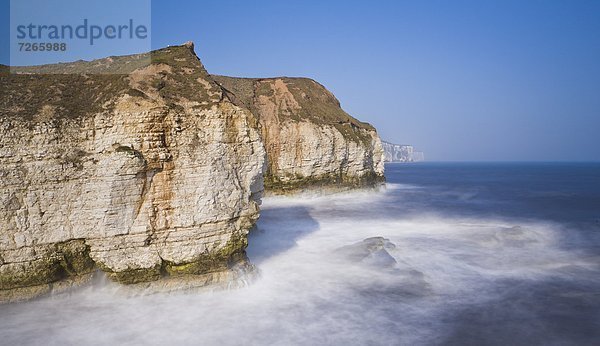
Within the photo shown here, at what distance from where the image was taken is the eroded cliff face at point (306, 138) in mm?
37906

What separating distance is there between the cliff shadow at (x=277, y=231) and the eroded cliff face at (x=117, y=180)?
4607mm

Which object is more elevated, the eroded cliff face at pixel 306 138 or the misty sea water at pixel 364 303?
the eroded cliff face at pixel 306 138

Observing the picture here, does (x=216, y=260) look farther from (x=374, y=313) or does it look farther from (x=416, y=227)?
(x=416, y=227)

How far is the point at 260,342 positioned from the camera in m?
9.50

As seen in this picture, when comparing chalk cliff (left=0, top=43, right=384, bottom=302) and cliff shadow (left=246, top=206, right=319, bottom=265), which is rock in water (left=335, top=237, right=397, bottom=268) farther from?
chalk cliff (left=0, top=43, right=384, bottom=302)

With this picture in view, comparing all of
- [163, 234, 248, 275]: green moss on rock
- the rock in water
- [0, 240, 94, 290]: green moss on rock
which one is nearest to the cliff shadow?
the rock in water

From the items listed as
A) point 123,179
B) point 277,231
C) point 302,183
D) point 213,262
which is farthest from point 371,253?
point 302,183

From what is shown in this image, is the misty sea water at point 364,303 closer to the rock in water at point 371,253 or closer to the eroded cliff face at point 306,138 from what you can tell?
the rock in water at point 371,253

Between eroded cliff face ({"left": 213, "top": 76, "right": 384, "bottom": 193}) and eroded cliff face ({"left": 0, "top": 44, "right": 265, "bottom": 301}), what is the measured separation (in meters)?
22.7

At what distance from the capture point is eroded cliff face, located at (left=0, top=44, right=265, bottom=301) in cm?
1039

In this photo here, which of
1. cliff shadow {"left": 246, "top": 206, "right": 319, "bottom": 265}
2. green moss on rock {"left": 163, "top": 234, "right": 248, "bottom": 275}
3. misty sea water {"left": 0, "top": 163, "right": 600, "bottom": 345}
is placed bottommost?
misty sea water {"left": 0, "top": 163, "right": 600, "bottom": 345}

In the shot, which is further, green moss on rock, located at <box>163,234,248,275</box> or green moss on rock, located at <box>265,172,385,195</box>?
green moss on rock, located at <box>265,172,385,195</box>

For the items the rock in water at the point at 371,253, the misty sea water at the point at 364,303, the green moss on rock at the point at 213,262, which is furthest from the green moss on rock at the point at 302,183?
the green moss on rock at the point at 213,262

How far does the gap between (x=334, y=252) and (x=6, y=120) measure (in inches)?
519
